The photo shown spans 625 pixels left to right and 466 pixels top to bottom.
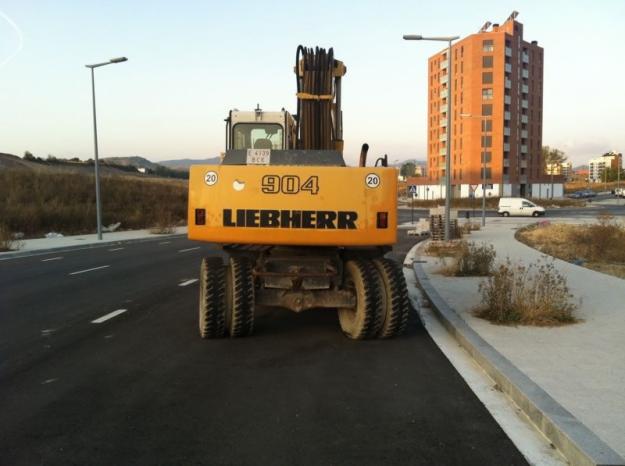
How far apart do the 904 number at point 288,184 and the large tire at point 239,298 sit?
1121 mm

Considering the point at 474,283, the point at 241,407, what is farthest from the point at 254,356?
the point at 474,283

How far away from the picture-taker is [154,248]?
22.6m

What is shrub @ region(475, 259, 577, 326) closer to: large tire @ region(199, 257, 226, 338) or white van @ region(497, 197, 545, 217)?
large tire @ region(199, 257, 226, 338)

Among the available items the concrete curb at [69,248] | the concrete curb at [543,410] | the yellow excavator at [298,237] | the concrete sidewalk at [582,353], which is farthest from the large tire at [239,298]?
the concrete curb at [69,248]

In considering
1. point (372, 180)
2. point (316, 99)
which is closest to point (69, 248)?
point (316, 99)

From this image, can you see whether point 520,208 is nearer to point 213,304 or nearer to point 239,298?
point 239,298

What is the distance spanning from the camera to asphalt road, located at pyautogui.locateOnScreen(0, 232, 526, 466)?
3.92 metres

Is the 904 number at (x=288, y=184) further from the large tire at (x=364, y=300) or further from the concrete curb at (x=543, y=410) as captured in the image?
the concrete curb at (x=543, y=410)

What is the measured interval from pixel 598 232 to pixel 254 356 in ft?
53.3

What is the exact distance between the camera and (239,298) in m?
6.96

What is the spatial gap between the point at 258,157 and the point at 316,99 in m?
1.96

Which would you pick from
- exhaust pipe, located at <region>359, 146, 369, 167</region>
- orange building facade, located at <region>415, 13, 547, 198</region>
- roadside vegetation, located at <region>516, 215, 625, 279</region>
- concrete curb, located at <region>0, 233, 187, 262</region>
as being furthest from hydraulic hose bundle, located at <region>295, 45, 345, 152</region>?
orange building facade, located at <region>415, 13, 547, 198</region>

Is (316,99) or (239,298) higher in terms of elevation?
(316,99)

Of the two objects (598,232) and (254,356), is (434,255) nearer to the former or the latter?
(598,232)
